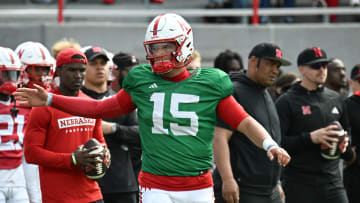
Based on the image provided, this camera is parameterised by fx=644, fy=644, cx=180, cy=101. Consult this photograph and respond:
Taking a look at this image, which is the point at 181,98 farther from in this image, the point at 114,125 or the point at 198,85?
the point at 114,125

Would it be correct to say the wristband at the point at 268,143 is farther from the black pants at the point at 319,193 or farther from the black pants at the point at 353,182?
the black pants at the point at 353,182

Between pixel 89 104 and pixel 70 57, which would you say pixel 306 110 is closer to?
pixel 70 57

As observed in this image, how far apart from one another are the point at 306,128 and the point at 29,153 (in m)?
2.87

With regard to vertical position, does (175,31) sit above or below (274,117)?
above

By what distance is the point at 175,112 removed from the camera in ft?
14.7

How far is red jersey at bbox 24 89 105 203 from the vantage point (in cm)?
534

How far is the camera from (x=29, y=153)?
5395 mm

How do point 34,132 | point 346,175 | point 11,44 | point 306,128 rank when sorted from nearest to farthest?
1. point 34,132
2. point 306,128
3. point 346,175
4. point 11,44

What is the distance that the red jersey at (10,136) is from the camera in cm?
629

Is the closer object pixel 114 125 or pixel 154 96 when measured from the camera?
pixel 154 96

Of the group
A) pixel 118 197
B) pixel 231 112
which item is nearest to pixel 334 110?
pixel 118 197

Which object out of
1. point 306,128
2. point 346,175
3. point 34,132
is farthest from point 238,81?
point 346,175

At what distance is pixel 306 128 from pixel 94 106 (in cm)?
275

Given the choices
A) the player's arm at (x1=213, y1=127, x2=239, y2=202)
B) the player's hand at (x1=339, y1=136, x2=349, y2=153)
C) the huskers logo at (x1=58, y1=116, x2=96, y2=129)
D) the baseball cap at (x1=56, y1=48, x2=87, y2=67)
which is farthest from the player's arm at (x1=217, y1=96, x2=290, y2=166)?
the player's hand at (x1=339, y1=136, x2=349, y2=153)
